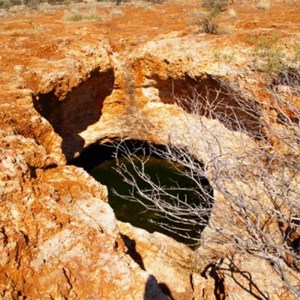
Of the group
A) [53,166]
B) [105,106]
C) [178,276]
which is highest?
[53,166]

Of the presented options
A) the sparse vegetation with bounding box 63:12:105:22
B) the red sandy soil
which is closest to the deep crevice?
the red sandy soil

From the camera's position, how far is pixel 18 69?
790cm

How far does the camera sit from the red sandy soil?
28.3 feet

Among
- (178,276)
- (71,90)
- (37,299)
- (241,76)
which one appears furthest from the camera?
(71,90)

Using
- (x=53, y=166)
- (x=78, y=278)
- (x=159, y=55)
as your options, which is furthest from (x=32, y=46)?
(x=78, y=278)

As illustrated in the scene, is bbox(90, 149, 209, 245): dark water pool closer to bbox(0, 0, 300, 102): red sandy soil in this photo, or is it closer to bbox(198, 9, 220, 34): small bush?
bbox(0, 0, 300, 102): red sandy soil

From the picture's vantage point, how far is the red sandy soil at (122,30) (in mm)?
8638

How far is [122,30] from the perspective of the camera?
38.1 feet

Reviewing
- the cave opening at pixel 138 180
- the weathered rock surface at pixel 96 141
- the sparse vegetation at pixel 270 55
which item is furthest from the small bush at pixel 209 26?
→ the cave opening at pixel 138 180

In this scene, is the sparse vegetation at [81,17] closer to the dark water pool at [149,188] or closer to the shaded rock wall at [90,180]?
the shaded rock wall at [90,180]

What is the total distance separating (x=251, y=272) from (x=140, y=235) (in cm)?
207

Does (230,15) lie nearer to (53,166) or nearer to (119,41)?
(119,41)

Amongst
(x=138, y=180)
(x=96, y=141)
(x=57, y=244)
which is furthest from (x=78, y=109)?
(x=57, y=244)

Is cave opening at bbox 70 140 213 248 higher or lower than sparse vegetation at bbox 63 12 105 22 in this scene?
lower
